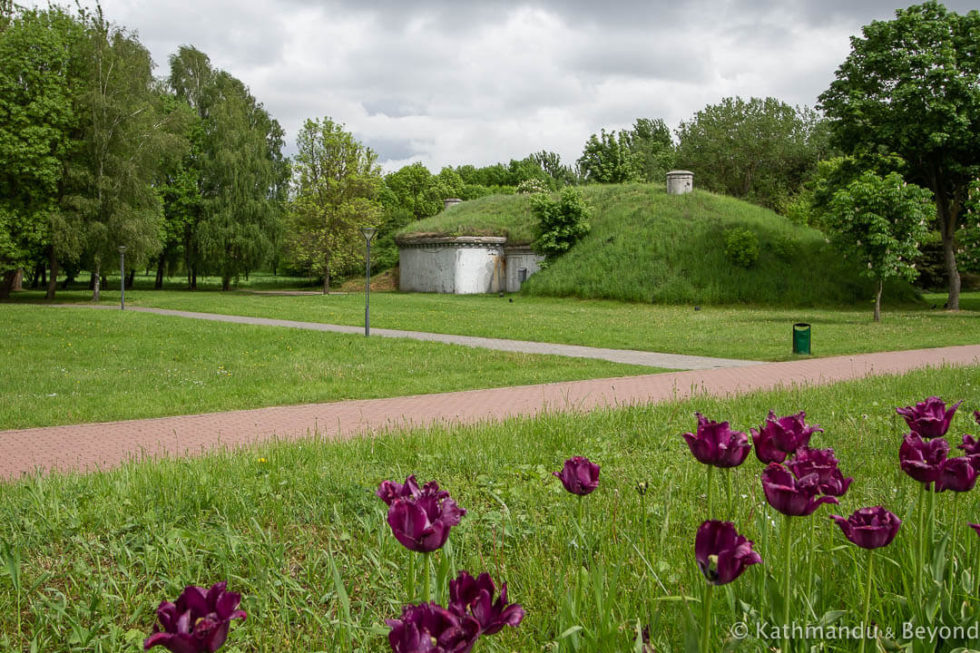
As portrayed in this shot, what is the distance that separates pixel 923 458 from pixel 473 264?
4479 centimetres

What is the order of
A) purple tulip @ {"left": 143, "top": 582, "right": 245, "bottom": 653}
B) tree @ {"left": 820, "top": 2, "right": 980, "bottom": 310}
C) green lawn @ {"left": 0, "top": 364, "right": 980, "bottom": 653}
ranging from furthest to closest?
tree @ {"left": 820, "top": 2, "right": 980, "bottom": 310}, green lawn @ {"left": 0, "top": 364, "right": 980, "bottom": 653}, purple tulip @ {"left": 143, "top": 582, "right": 245, "bottom": 653}

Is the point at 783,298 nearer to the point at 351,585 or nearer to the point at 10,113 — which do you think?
the point at 351,585

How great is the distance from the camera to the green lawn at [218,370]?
10086mm

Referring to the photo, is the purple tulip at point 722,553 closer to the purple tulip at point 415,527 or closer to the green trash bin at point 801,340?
the purple tulip at point 415,527

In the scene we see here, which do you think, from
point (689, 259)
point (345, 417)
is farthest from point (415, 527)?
point (689, 259)

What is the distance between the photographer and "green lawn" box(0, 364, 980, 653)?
258 cm

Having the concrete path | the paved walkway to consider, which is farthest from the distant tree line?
the paved walkway

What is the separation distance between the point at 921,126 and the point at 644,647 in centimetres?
3550

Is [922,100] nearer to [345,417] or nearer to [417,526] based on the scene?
[345,417]

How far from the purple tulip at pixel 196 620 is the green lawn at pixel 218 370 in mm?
8855

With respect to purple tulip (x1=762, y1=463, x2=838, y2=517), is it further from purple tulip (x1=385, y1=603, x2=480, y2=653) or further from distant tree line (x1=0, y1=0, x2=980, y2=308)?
distant tree line (x1=0, y1=0, x2=980, y2=308)

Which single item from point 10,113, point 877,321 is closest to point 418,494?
point 877,321

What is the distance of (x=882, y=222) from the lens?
79.9 ft

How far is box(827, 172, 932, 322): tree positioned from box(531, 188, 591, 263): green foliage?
63.4 ft
